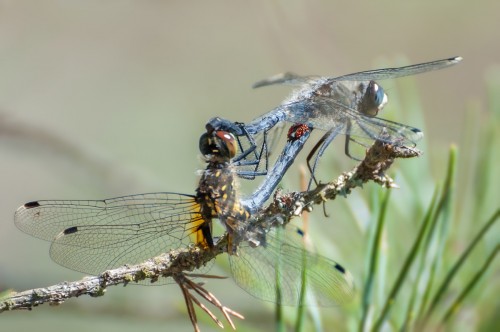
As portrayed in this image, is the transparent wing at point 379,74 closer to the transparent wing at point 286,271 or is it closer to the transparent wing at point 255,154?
the transparent wing at point 255,154

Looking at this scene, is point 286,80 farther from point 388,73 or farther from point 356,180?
point 356,180

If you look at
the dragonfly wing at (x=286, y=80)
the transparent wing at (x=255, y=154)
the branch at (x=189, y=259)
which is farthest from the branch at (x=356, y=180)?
the dragonfly wing at (x=286, y=80)

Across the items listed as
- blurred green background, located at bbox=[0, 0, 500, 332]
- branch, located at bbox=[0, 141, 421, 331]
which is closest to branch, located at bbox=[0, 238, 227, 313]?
branch, located at bbox=[0, 141, 421, 331]

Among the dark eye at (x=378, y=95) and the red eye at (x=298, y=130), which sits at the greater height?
the red eye at (x=298, y=130)

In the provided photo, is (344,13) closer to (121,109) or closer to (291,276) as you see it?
(121,109)

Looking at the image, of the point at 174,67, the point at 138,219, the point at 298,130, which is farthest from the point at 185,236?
the point at 174,67

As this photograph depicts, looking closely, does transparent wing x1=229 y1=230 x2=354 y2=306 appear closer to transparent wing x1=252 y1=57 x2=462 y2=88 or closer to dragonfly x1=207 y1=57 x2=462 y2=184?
dragonfly x1=207 y1=57 x2=462 y2=184
